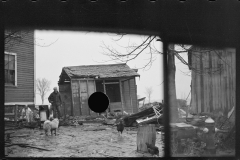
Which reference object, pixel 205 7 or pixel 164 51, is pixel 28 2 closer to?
pixel 164 51

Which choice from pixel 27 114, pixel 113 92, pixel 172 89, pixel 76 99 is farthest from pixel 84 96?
pixel 172 89

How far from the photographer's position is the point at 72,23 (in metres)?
1.67

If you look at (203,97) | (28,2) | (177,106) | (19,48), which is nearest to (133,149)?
(177,106)

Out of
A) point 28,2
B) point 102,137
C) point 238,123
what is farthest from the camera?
point 238,123

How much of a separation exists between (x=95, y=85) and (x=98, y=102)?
0.14 meters

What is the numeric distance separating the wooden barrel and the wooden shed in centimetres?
22

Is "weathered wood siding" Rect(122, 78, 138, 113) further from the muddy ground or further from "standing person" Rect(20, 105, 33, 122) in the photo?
"standing person" Rect(20, 105, 33, 122)

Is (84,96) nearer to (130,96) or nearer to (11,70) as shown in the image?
(130,96)

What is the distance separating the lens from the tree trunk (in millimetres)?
1747

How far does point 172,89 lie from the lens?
1.76 m

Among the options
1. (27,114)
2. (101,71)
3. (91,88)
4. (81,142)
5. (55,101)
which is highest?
(101,71)

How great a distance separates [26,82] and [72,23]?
60 centimetres

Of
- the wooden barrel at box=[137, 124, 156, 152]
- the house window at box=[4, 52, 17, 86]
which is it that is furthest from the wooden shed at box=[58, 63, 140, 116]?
the house window at box=[4, 52, 17, 86]

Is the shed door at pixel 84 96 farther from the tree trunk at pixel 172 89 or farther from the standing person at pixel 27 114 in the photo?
the tree trunk at pixel 172 89
